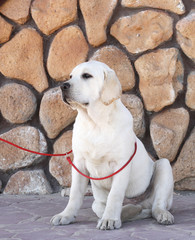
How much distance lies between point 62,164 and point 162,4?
1.62m

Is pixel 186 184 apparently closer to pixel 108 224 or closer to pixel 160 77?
pixel 160 77

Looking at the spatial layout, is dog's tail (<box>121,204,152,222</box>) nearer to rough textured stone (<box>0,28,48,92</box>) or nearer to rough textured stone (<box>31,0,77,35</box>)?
rough textured stone (<box>0,28,48,92</box>)

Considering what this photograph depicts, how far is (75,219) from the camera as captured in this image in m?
2.79

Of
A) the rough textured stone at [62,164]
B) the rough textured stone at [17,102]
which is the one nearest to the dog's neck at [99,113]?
the rough textured stone at [62,164]

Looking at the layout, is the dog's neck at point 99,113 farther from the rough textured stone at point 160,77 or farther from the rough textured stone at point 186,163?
the rough textured stone at point 186,163

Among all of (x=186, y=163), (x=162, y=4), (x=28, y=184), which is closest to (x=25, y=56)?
(x=28, y=184)

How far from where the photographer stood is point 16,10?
3.79 metres

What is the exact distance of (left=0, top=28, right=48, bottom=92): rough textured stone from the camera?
380 centimetres

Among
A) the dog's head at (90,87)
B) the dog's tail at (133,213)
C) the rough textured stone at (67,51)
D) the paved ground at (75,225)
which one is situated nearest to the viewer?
the paved ground at (75,225)

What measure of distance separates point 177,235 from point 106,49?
1.86m

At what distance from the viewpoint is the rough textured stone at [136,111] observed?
365 centimetres

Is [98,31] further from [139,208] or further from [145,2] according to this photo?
[139,208]

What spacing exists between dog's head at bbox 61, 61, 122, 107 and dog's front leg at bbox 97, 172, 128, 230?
49 centimetres

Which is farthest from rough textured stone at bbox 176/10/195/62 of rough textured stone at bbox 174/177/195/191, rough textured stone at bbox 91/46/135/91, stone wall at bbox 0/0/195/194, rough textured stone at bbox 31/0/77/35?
rough textured stone at bbox 174/177/195/191
